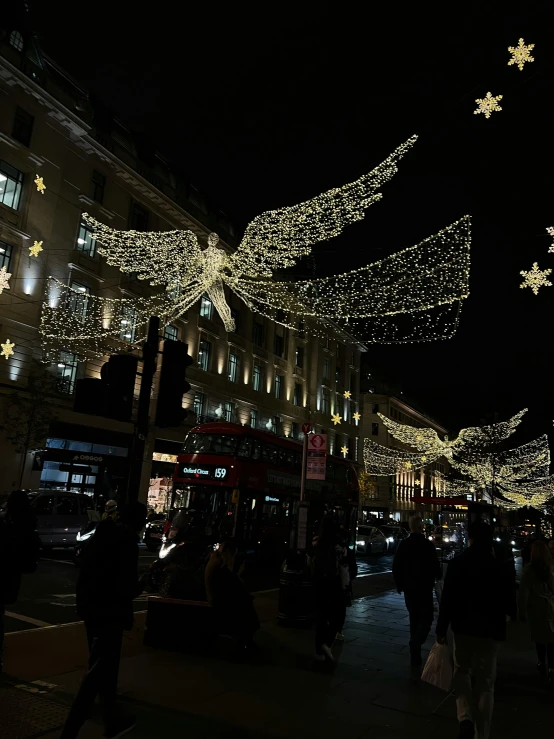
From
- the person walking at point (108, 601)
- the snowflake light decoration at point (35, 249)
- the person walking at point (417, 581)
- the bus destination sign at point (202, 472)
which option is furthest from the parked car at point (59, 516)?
the person walking at point (108, 601)

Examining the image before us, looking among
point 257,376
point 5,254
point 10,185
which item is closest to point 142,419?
point 5,254

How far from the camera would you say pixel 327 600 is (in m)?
7.35

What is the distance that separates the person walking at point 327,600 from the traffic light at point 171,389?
2845 mm

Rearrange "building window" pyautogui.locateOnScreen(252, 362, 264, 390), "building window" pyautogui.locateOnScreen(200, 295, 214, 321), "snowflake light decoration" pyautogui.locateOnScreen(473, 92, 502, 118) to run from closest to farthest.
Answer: "snowflake light decoration" pyautogui.locateOnScreen(473, 92, 502, 118), "building window" pyautogui.locateOnScreen(200, 295, 214, 321), "building window" pyautogui.locateOnScreen(252, 362, 264, 390)

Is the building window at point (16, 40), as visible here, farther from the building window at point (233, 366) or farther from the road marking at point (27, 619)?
the road marking at point (27, 619)

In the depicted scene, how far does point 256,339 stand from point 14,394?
69.3ft

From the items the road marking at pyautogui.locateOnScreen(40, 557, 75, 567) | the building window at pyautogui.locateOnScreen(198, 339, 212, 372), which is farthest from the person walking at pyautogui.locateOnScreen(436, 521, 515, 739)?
the building window at pyautogui.locateOnScreen(198, 339, 212, 372)

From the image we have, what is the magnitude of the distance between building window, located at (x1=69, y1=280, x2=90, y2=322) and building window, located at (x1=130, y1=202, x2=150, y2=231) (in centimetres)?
535

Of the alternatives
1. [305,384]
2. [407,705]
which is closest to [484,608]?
[407,705]

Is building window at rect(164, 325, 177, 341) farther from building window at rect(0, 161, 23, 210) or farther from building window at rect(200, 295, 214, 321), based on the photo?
building window at rect(0, 161, 23, 210)

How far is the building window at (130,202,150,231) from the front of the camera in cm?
3103

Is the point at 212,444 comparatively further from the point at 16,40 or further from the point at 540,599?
the point at 16,40

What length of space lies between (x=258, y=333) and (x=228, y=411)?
742cm

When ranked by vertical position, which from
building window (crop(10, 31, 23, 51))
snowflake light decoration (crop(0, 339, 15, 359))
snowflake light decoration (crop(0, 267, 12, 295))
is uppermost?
building window (crop(10, 31, 23, 51))
